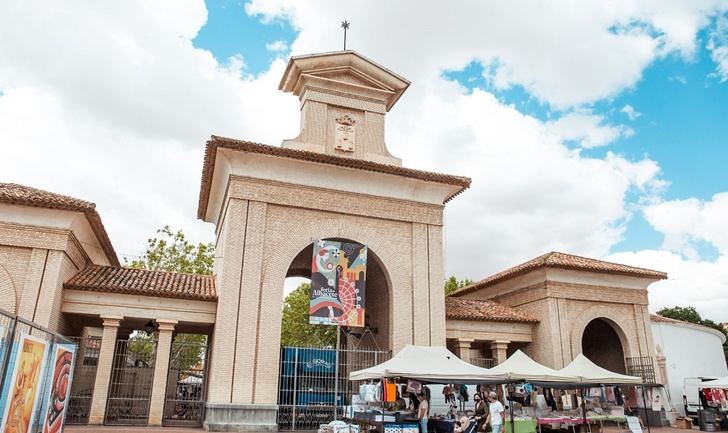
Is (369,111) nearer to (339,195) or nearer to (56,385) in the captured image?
(339,195)

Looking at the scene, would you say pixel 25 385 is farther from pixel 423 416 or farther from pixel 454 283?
pixel 454 283

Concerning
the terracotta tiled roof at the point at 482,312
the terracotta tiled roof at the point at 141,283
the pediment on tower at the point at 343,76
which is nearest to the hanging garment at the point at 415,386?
the terracotta tiled roof at the point at 482,312

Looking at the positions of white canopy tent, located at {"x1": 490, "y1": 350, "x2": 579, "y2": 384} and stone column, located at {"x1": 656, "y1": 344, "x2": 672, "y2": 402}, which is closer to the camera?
white canopy tent, located at {"x1": 490, "y1": 350, "x2": 579, "y2": 384}

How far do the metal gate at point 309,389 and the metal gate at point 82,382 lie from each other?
5.89m

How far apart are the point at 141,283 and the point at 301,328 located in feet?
84.8

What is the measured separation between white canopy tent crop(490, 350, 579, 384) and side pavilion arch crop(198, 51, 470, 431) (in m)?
4.45

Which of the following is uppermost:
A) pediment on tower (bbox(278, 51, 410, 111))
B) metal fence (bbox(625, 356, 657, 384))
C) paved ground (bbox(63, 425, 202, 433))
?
pediment on tower (bbox(278, 51, 410, 111))

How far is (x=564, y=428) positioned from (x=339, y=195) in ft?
32.5

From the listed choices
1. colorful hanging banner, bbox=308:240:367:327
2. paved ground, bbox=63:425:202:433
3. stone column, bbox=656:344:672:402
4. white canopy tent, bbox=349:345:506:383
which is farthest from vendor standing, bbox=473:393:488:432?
stone column, bbox=656:344:672:402

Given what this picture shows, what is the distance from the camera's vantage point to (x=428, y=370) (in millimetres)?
12672

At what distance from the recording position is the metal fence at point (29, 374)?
18.2ft

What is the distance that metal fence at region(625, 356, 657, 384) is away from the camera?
21.6m

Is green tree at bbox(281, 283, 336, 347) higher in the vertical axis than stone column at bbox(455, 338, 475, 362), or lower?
higher

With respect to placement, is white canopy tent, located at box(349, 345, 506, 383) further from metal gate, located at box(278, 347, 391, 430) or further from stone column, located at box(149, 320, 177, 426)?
stone column, located at box(149, 320, 177, 426)
